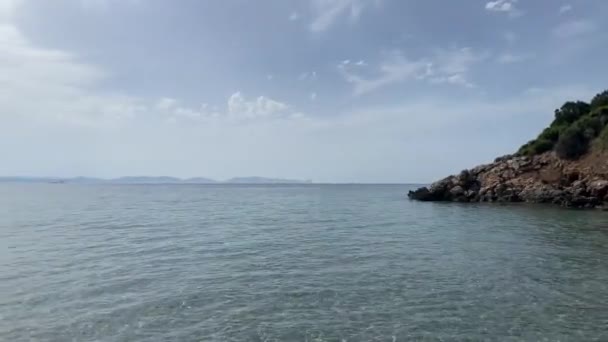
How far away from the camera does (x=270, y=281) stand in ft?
57.9

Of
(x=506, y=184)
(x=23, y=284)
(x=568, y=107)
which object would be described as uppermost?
(x=568, y=107)

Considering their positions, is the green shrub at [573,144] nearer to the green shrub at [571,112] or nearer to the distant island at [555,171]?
the distant island at [555,171]

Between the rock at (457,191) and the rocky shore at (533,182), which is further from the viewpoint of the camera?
the rock at (457,191)

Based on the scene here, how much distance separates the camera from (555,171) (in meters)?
61.5

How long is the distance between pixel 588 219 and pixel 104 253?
130 ft

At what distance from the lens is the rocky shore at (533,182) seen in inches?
2063

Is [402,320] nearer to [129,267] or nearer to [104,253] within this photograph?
[129,267]

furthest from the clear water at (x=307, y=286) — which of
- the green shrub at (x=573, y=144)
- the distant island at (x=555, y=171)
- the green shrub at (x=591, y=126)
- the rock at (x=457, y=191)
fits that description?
the green shrub at (x=591, y=126)

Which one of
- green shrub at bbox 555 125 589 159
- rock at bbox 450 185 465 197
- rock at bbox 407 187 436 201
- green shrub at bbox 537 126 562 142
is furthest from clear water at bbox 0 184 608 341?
green shrub at bbox 537 126 562 142

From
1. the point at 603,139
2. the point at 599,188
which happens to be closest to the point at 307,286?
the point at 599,188

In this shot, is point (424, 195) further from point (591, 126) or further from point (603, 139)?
point (603, 139)

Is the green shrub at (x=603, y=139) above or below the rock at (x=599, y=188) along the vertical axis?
above

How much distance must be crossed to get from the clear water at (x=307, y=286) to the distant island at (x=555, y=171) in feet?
82.8

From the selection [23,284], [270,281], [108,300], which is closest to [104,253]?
[23,284]
